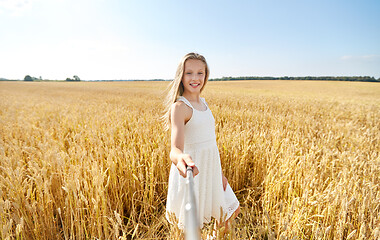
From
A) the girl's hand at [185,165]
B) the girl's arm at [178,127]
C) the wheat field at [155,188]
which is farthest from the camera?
the wheat field at [155,188]

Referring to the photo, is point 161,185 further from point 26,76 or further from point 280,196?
point 26,76

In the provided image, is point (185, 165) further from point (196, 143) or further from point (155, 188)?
point (155, 188)

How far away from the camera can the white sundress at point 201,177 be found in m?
1.37

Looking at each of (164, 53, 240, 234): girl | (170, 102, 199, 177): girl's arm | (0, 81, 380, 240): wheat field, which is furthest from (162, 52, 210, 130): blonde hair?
(0, 81, 380, 240): wheat field

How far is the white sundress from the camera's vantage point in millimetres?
1367

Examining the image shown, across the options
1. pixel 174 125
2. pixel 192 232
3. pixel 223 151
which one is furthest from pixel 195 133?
pixel 223 151

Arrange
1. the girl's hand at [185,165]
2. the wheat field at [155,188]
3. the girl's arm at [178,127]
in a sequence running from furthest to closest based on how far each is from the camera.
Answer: the wheat field at [155,188], the girl's arm at [178,127], the girl's hand at [185,165]

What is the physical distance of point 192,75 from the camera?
1.38 metres

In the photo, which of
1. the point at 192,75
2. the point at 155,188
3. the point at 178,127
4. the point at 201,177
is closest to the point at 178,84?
the point at 192,75

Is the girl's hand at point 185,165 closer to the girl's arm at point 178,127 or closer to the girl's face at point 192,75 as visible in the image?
the girl's arm at point 178,127

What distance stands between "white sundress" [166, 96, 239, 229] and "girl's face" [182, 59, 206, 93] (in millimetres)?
105

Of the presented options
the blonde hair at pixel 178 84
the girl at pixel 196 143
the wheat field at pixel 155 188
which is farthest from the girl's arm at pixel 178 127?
the wheat field at pixel 155 188

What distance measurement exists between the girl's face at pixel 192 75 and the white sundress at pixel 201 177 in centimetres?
11

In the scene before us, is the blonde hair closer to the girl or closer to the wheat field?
the girl
